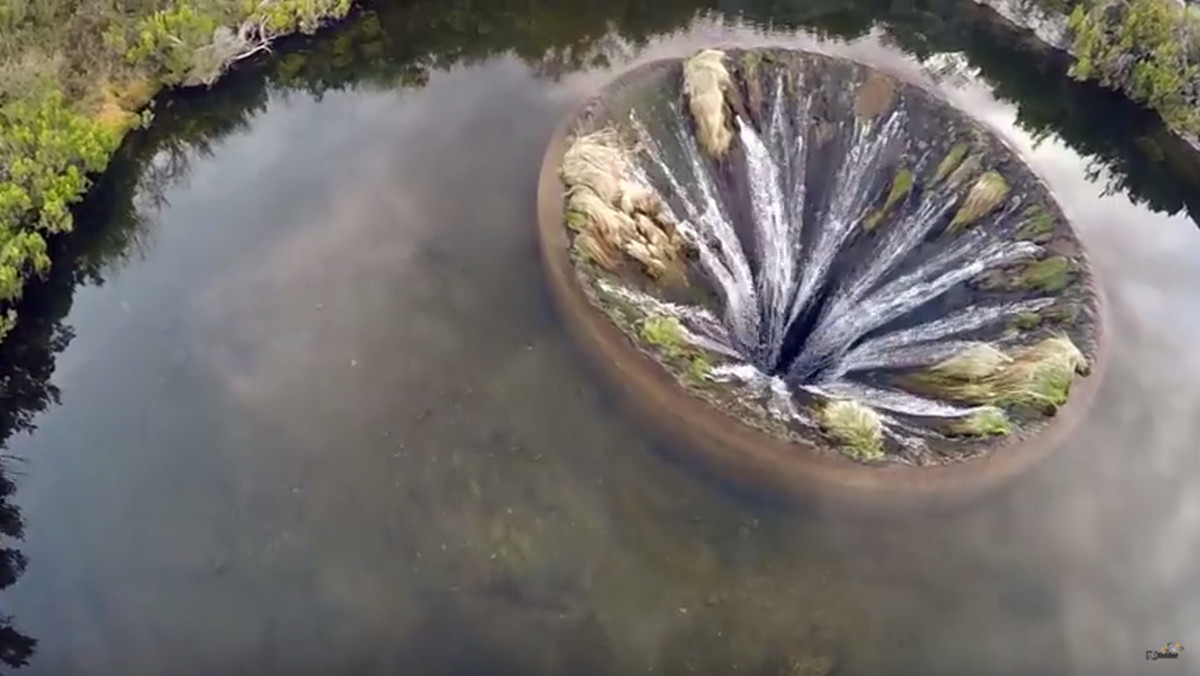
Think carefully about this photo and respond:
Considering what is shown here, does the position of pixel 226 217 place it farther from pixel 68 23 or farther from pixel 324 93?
pixel 68 23

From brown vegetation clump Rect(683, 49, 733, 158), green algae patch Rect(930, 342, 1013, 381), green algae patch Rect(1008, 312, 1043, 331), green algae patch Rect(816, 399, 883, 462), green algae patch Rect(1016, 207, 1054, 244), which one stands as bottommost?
green algae patch Rect(816, 399, 883, 462)

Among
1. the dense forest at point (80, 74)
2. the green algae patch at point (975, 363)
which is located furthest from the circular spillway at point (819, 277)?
the dense forest at point (80, 74)

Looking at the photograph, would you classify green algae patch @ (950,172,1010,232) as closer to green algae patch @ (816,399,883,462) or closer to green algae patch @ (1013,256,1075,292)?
green algae patch @ (1013,256,1075,292)

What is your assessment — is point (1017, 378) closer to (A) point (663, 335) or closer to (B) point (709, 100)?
(A) point (663, 335)

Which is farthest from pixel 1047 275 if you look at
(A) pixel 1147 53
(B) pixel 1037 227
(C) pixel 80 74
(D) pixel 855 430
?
(C) pixel 80 74

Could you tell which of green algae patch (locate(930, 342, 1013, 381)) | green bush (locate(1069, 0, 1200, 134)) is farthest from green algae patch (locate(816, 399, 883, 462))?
green bush (locate(1069, 0, 1200, 134))

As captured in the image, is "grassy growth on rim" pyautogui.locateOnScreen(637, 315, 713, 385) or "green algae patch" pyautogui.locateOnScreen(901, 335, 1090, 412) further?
"grassy growth on rim" pyautogui.locateOnScreen(637, 315, 713, 385)
